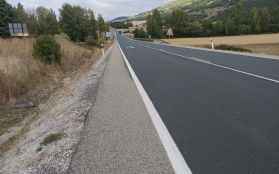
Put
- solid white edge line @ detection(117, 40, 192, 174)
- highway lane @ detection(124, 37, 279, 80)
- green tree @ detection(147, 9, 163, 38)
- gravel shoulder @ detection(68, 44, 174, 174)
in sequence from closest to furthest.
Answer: solid white edge line @ detection(117, 40, 192, 174) → gravel shoulder @ detection(68, 44, 174, 174) → highway lane @ detection(124, 37, 279, 80) → green tree @ detection(147, 9, 163, 38)

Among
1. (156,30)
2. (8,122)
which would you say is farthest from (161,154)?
(156,30)

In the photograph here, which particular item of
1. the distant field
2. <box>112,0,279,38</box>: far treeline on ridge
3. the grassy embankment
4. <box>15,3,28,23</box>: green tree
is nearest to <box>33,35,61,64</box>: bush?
the grassy embankment

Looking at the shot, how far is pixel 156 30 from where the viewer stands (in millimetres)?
134875

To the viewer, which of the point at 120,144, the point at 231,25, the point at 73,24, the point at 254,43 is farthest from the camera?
the point at 231,25

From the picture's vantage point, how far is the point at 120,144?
17.0 ft

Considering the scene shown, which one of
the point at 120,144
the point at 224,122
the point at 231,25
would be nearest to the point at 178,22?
the point at 231,25

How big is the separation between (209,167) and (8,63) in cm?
1437

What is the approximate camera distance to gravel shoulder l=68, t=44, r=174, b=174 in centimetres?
427

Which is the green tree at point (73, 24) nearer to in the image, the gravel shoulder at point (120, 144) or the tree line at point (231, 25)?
the tree line at point (231, 25)

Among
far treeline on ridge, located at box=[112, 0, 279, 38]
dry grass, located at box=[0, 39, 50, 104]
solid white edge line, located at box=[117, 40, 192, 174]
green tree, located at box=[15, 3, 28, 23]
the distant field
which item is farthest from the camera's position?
far treeline on ridge, located at box=[112, 0, 279, 38]

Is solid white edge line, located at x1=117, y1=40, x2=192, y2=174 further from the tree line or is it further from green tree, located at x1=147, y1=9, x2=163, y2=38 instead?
green tree, located at x1=147, y1=9, x2=163, y2=38

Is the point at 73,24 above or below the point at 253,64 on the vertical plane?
above

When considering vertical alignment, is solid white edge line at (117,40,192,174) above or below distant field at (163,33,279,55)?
above

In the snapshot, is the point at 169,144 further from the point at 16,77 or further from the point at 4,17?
the point at 4,17
